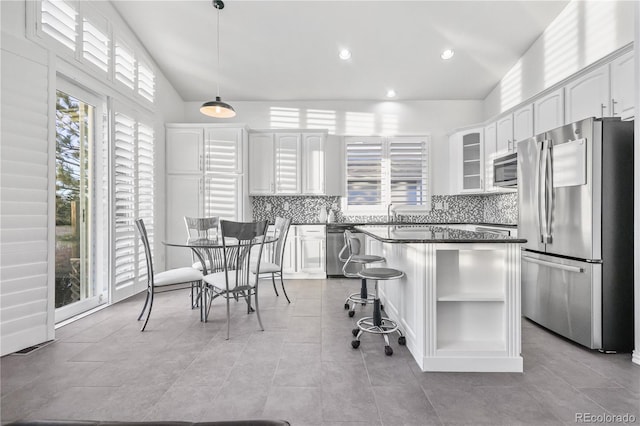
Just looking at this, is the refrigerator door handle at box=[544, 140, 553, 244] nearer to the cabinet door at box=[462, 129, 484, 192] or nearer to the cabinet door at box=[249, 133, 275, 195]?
the cabinet door at box=[462, 129, 484, 192]

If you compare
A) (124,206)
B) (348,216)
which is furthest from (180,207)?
(348,216)

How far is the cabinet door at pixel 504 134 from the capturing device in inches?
175

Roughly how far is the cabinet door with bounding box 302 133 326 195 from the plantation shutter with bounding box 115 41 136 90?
8.32ft

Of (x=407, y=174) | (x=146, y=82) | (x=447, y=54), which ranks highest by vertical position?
(x=447, y=54)

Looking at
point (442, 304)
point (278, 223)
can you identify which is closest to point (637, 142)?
point (442, 304)

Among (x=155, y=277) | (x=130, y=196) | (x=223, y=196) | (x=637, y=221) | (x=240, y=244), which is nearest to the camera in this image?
(x=637, y=221)

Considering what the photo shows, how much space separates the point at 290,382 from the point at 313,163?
12.9ft

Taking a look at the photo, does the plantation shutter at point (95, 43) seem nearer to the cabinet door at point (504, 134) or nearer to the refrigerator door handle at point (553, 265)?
the refrigerator door handle at point (553, 265)

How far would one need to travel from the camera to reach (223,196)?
5.14 metres

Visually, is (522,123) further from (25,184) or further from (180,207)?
(25,184)

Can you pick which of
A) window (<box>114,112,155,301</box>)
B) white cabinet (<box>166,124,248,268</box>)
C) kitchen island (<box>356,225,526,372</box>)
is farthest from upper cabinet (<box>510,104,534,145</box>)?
window (<box>114,112,155,301</box>)

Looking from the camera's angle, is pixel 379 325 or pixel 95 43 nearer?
pixel 379 325

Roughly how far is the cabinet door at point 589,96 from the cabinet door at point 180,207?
4.83m

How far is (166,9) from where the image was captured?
3.96 meters
